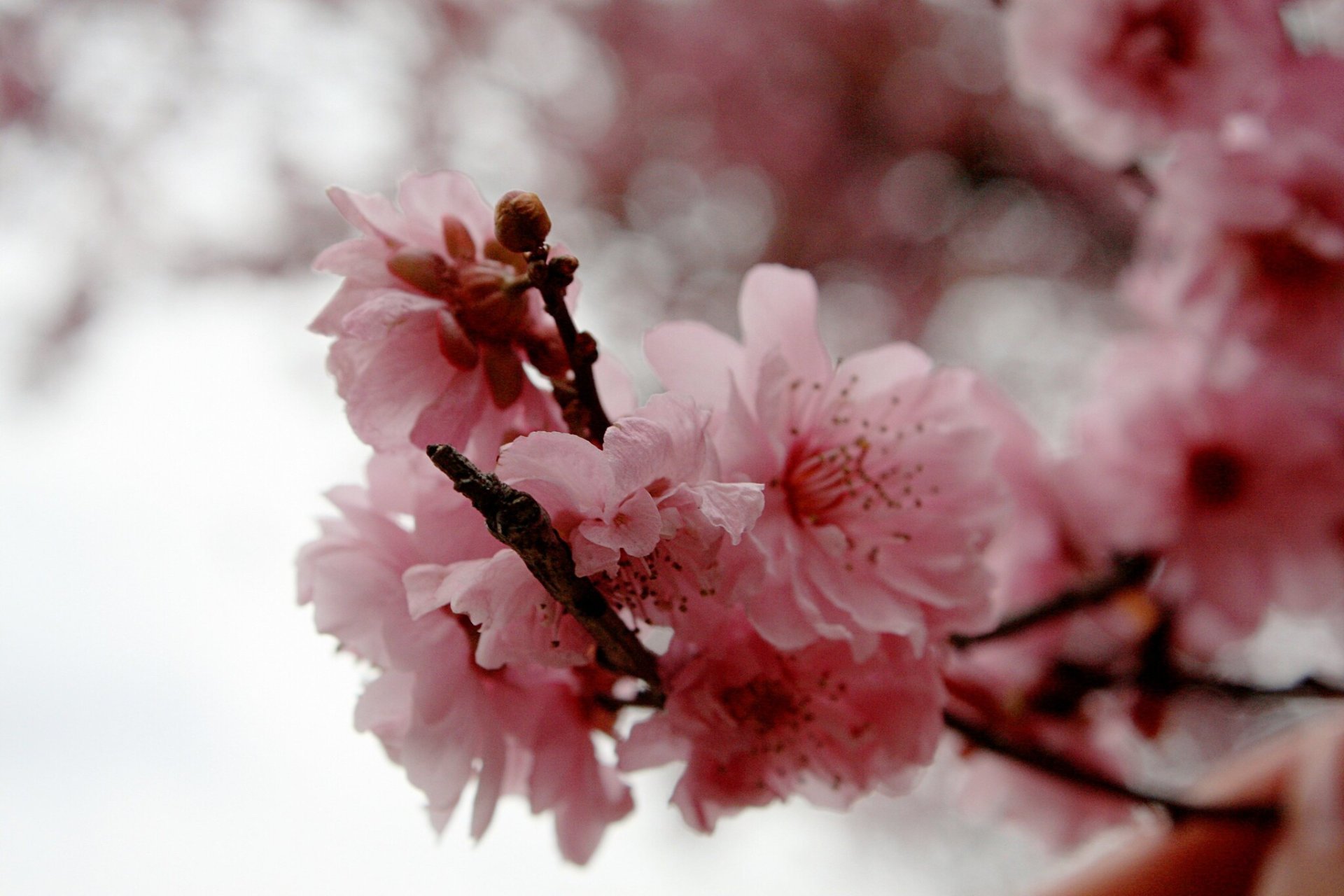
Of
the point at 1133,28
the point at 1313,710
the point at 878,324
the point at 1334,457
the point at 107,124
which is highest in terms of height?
the point at 107,124

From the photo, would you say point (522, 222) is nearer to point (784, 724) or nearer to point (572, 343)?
point (572, 343)

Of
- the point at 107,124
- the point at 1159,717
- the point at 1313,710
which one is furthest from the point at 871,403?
the point at 107,124

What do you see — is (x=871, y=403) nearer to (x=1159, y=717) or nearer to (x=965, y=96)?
(x=1159, y=717)

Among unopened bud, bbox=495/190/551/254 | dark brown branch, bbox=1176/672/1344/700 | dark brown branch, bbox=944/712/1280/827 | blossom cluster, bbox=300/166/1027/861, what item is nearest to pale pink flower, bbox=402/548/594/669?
blossom cluster, bbox=300/166/1027/861

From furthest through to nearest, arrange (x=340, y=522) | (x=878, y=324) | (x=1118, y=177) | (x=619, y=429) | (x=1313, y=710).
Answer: (x=878, y=324) → (x=1313, y=710) → (x=1118, y=177) → (x=340, y=522) → (x=619, y=429)

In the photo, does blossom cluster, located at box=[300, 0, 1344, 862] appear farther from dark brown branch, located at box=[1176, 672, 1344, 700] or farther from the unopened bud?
dark brown branch, located at box=[1176, 672, 1344, 700]

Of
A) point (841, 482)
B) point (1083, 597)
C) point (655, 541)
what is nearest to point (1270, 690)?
point (1083, 597)

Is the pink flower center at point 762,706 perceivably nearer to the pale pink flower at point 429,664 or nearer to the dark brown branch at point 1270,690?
the pale pink flower at point 429,664
